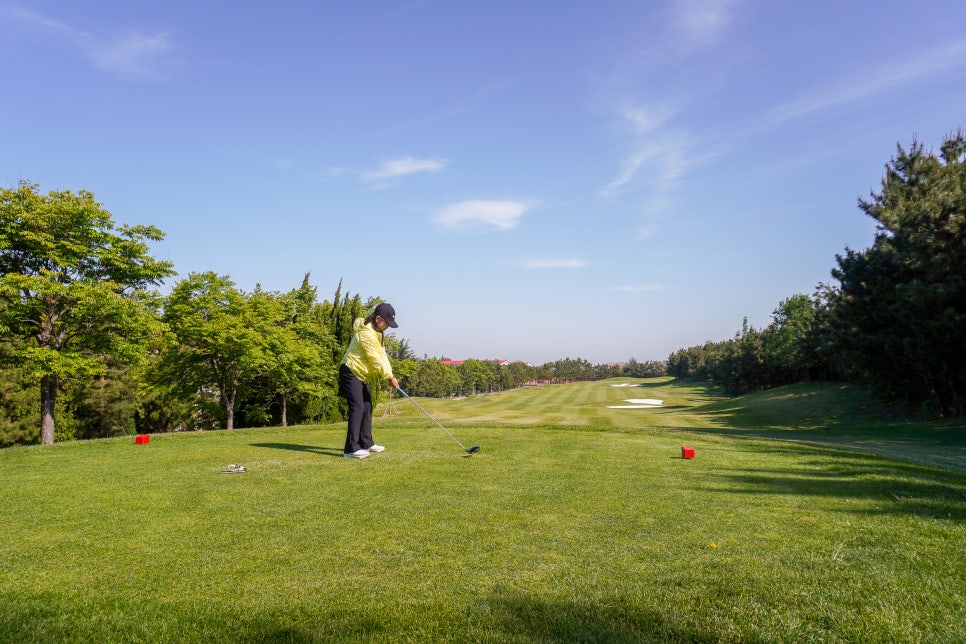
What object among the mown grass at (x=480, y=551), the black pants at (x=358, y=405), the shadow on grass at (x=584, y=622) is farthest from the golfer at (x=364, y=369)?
the shadow on grass at (x=584, y=622)

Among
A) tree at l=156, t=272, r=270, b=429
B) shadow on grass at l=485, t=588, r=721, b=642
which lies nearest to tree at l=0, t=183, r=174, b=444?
tree at l=156, t=272, r=270, b=429

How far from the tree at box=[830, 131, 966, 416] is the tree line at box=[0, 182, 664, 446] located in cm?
2626

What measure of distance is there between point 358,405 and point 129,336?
16669 millimetres

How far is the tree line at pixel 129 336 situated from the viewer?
18.0 m

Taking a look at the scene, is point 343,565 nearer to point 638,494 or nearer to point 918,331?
point 638,494

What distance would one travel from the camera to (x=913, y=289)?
839 inches

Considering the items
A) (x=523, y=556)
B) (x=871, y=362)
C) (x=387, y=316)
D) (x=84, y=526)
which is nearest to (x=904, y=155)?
(x=871, y=362)

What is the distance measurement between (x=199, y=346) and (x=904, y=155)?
135 feet

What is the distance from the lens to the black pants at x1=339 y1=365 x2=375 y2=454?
848cm

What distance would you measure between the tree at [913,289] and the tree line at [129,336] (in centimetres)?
2626

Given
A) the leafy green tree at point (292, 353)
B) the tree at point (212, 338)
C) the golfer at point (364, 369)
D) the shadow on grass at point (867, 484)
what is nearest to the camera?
the shadow on grass at point (867, 484)

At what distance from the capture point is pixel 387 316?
29.5 feet

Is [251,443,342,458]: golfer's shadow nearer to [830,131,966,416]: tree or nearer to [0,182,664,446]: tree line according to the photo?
[0,182,664,446]: tree line

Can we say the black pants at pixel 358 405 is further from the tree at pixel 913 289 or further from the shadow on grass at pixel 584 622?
the tree at pixel 913 289
